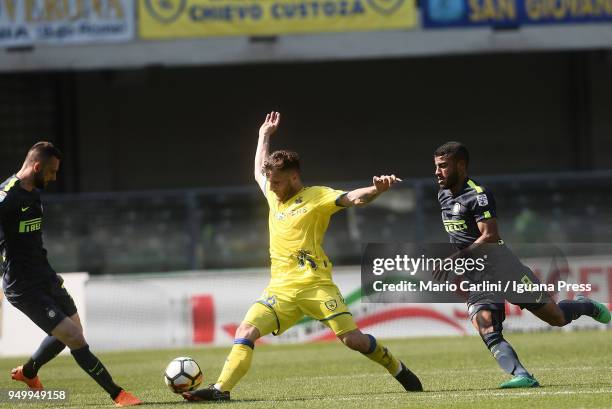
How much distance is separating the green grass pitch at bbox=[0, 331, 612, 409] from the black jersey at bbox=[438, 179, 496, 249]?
1.30m

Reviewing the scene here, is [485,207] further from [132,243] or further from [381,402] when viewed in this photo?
[132,243]

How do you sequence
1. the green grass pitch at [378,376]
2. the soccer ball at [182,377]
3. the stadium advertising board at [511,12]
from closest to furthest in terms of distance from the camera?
the green grass pitch at [378,376] → the soccer ball at [182,377] → the stadium advertising board at [511,12]

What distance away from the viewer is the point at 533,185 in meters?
19.6

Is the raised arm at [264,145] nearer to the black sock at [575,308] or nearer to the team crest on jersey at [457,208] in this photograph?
the team crest on jersey at [457,208]

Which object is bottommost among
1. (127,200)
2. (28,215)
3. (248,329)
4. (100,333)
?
(100,333)

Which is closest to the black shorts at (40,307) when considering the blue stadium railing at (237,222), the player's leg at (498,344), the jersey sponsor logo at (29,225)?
the jersey sponsor logo at (29,225)

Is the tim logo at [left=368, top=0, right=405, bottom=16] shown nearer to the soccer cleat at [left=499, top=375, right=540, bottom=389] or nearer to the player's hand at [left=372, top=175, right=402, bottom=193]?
the soccer cleat at [left=499, top=375, right=540, bottom=389]

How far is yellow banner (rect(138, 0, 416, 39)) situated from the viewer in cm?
2109

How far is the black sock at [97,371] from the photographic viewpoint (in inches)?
354

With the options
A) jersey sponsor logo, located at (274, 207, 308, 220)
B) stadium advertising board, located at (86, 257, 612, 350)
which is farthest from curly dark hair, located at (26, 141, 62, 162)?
stadium advertising board, located at (86, 257, 612, 350)

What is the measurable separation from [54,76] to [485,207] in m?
17.2

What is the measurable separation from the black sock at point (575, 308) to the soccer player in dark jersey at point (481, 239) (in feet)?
0.66

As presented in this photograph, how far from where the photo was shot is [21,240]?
9422mm

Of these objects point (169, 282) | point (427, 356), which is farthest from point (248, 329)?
point (169, 282)
